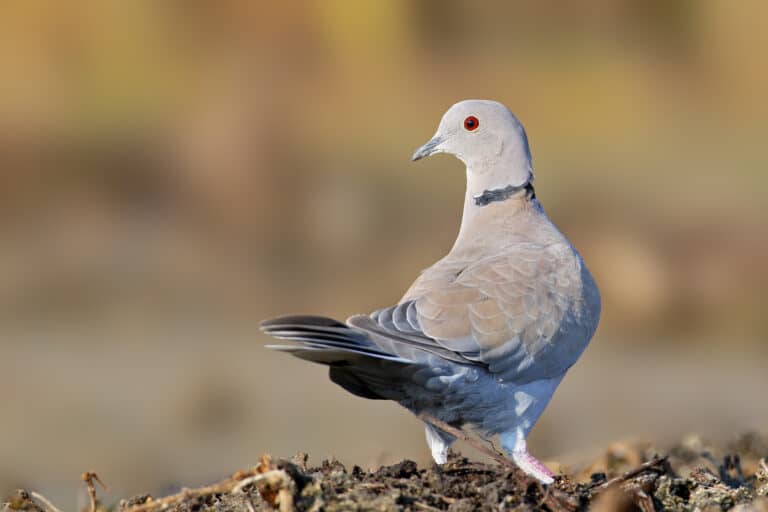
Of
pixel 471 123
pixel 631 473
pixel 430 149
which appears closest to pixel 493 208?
pixel 471 123

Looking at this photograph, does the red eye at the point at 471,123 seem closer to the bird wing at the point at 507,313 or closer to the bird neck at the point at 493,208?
the bird neck at the point at 493,208

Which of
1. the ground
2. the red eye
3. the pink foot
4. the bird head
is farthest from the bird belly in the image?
the red eye

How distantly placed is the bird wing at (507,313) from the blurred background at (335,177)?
434 centimetres

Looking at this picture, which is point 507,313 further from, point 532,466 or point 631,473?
point 631,473

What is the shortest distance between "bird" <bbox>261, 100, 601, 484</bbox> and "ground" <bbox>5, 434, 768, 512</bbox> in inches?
18.0

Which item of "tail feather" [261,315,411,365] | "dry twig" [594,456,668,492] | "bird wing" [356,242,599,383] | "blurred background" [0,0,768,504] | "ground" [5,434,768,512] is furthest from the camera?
"blurred background" [0,0,768,504]

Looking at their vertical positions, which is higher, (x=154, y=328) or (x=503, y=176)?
(x=154, y=328)

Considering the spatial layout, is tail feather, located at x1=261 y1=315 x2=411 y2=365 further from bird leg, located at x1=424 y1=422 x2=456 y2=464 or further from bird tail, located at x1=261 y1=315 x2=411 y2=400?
bird leg, located at x1=424 y1=422 x2=456 y2=464

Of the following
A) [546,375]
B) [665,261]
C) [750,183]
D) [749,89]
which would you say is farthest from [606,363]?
[546,375]

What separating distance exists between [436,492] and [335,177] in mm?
9493

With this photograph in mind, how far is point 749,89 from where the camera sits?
13188 millimetres

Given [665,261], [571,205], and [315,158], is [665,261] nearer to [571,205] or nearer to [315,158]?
[571,205]

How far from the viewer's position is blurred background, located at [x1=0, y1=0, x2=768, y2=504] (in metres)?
10.8

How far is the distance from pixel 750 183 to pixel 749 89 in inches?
45.3
